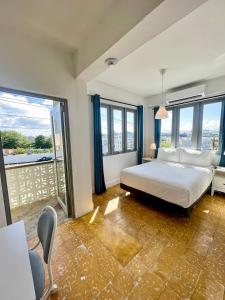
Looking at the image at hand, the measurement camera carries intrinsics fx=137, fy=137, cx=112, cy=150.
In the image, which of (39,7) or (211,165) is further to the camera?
(211,165)

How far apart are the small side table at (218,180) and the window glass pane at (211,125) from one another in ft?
2.00

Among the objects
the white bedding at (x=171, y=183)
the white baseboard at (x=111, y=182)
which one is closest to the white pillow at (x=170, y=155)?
the white bedding at (x=171, y=183)

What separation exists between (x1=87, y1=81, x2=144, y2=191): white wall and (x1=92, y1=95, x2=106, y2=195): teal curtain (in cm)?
16

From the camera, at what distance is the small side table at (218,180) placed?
2.88 meters

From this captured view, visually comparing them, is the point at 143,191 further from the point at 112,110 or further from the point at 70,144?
the point at 112,110

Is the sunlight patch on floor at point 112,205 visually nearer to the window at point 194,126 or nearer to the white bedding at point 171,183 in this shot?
the white bedding at point 171,183

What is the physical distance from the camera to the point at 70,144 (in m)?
2.09

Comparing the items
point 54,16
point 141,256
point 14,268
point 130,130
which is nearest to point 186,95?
point 130,130

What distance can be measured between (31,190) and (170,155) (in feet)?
11.2

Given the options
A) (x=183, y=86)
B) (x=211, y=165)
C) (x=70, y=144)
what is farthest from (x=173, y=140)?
(x=70, y=144)

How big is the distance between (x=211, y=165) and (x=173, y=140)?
46.7 inches

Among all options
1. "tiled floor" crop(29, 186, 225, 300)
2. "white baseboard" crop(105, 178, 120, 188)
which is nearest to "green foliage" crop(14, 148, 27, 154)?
"tiled floor" crop(29, 186, 225, 300)

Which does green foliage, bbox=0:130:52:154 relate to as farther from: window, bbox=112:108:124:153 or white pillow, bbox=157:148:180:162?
white pillow, bbox=157:148:180:162

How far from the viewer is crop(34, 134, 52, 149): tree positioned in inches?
131
